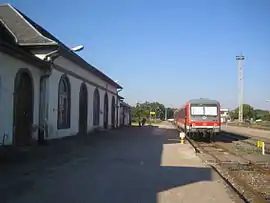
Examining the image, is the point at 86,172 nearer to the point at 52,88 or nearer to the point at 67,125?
the point at 52,88

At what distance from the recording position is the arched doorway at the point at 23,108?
52.0ft

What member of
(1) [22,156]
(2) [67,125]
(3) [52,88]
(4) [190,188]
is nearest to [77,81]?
(2) [67,125]

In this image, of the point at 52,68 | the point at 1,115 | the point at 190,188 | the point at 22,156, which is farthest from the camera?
the point at 52,68

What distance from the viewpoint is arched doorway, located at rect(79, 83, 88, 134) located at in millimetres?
27078


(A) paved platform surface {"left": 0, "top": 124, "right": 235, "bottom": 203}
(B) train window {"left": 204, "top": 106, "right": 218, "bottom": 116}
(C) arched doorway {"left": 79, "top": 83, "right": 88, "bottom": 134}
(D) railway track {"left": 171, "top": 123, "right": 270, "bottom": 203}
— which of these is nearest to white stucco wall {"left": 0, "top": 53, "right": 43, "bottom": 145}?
(A) paved platform surface {"left": 0, "top": 124, "right": 235, "bottom": 203}

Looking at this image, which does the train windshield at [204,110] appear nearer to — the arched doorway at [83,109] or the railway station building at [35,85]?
the arched doorway at [83,109]

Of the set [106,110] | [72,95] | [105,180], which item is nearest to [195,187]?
[105,180]

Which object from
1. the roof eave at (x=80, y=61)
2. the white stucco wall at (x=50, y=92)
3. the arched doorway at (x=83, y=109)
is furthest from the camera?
the arched doorway at (x=83, y=109)

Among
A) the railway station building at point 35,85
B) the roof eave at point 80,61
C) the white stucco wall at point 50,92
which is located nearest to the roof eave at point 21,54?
the railway station building at point 35,85

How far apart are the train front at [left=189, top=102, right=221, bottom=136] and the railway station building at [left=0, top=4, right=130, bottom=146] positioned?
26.8 feet

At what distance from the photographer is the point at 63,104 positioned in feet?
73.2

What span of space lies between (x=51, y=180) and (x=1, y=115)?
245 inches

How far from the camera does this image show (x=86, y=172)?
35.3 feet

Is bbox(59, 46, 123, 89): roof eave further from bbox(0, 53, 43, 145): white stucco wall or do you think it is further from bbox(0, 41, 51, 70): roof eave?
bbox(0, 53, 43, 145): white stucco wall
